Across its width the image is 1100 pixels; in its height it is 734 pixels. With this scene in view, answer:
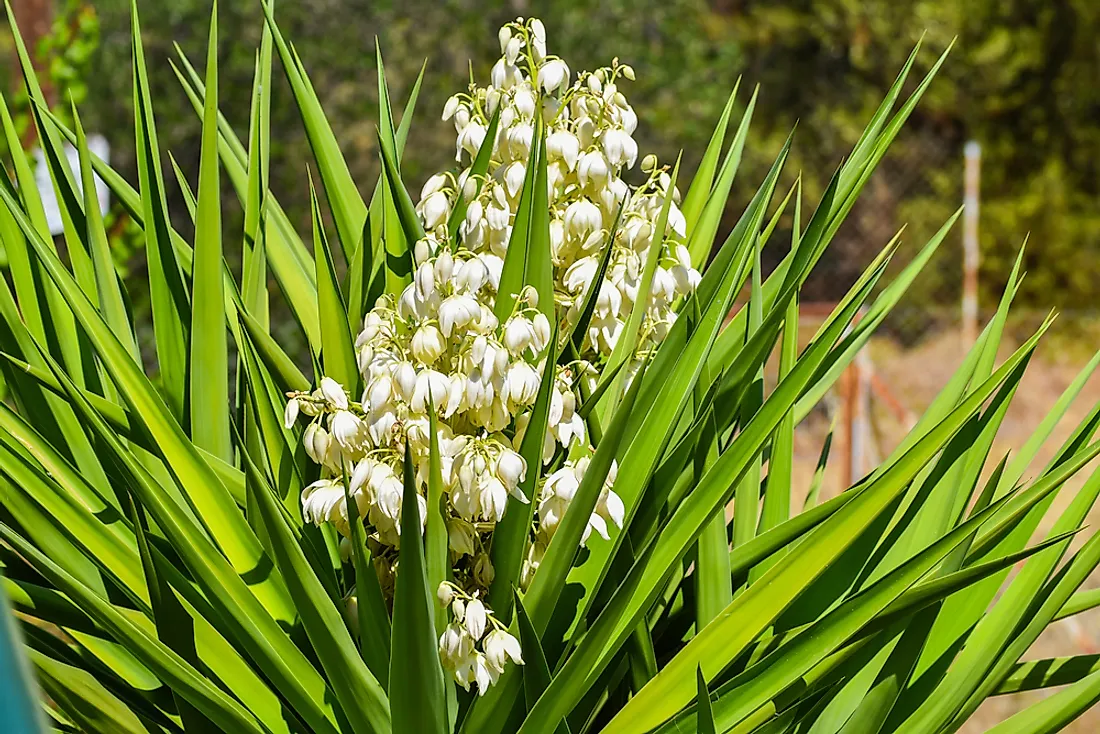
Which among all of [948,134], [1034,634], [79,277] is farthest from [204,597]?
[948,134]

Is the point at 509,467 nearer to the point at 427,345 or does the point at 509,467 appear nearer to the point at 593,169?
the point at 427,345

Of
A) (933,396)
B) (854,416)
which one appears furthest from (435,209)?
(933,396)

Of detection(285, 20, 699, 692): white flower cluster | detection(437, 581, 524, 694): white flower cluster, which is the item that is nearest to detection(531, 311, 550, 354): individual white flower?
detection(285, 20, 699, 692): white flower cluster

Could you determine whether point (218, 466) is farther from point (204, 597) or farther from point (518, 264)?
point (518, 264)

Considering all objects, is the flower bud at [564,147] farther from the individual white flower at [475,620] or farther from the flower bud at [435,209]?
the individual white flower at [475,620]

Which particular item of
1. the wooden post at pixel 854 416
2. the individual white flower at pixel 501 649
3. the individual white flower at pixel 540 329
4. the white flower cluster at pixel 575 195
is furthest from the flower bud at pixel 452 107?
the wooden post at pixel 854 416

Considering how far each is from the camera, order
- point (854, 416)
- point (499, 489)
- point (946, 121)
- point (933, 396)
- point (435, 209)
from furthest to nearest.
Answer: point (946, 121), point (933, 396), point (854, 416), point (435, 209), point (499, 489)
